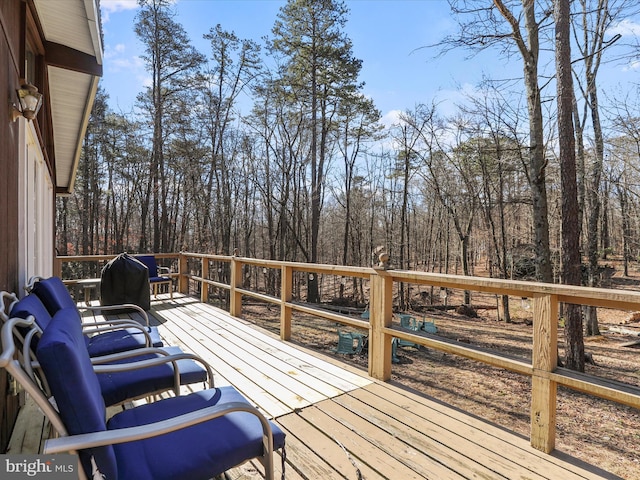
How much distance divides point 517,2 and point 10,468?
8937mm

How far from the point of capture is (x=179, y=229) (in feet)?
61.5

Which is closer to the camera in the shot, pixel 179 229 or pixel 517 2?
pixel 517 2

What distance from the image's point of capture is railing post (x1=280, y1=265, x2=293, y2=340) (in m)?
3.95

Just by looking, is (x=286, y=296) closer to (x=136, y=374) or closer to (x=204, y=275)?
(x=136, y=374)

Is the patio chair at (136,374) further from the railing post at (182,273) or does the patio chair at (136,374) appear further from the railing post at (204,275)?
the railing post at (182,273)

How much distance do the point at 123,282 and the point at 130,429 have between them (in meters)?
4.06

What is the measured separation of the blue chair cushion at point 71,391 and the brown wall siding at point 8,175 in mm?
1208

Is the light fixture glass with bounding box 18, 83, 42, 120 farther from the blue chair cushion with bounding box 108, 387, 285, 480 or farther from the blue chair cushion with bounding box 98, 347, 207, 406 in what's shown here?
the blue chair cushion with bounding box 108, 387, 285, 480

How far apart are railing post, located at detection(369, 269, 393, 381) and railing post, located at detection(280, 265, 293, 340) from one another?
129 cm

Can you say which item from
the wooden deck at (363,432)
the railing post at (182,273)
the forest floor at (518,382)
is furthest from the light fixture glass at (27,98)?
the railing post at (182,273)

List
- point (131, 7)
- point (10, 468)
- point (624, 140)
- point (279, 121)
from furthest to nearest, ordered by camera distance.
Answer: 1. point (279, 121)
2. point (131, 7)
3. point (624, 140)
4. point (10, 468)

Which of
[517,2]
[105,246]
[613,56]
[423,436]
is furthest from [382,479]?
[105,246]

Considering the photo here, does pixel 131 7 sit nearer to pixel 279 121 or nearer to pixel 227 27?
pixel 227 27

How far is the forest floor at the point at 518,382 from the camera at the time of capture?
173 inches
